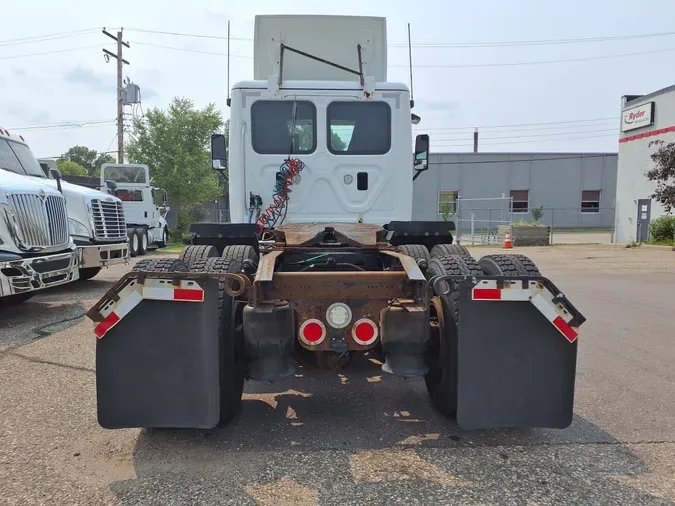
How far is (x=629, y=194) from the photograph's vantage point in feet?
85.6

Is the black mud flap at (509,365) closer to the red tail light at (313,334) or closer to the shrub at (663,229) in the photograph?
the red tail light at (313,334)

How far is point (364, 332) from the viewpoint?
3.30m

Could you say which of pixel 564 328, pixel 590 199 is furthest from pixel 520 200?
pixel 564 328

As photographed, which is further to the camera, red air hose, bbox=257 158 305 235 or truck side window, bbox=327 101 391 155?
truck side window, bbox=327 101 391 155

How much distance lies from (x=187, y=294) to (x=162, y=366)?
0.46m

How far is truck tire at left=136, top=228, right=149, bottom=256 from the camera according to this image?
63.6ft

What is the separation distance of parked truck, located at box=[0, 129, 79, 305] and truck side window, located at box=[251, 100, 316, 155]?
357 cm

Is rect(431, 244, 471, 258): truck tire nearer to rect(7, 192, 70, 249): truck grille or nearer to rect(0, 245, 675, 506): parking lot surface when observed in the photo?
rect(0, 245, 675, 506): parking lot surface

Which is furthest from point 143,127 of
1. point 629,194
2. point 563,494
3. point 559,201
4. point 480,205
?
point 563,494

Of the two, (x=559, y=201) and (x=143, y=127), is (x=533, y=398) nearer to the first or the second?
(x=143, y=127)

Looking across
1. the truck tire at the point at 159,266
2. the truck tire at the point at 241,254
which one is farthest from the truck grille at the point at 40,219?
the truck tire at the point at 159,266

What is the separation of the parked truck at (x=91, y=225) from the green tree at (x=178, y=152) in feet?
70.9

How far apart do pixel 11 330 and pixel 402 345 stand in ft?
19.2

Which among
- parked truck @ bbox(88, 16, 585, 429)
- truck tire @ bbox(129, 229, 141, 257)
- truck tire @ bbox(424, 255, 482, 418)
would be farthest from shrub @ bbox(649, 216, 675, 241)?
truck tire @ bbox(424, 255, 482, 418)
